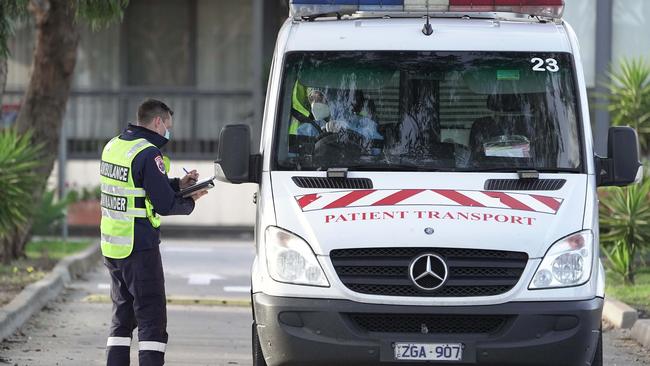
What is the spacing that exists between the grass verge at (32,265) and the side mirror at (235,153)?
4892 millimetres

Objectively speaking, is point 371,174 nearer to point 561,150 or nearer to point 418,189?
point 418,189

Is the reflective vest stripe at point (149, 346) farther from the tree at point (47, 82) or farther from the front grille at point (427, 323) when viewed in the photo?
the tree at point (47, 82)

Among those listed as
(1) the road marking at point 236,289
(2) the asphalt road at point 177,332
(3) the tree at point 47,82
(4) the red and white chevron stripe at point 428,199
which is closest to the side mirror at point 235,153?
(4) the red and white chevron stripe at point 428,199

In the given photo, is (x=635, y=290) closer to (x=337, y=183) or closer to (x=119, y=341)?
(x=337, y=183)

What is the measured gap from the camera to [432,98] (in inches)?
342

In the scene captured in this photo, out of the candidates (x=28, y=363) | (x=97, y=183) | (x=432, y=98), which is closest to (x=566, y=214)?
(x=432, y=98)

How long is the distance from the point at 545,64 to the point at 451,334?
6.20ft

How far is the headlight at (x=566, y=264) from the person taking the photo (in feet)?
25.6

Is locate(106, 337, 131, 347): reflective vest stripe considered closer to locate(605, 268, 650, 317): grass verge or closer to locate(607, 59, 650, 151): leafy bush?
locate(605, 268, 650, 317): grass verge

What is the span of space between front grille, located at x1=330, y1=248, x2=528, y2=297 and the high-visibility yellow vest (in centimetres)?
138

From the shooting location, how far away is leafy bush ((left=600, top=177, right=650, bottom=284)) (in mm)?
14500

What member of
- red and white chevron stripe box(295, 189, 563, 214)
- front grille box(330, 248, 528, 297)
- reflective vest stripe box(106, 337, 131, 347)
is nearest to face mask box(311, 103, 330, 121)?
red and white chevron stripe box(295, 189, 563, 214)

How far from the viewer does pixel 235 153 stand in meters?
8.52

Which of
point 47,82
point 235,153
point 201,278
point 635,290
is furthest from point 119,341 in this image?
point 47,82
